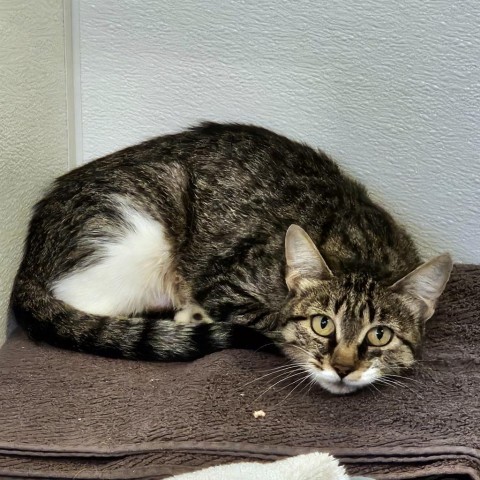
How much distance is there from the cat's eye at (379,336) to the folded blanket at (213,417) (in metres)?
0.10

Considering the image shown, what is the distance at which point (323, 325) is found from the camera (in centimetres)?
158

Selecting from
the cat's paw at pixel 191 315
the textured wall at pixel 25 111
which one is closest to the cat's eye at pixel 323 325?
the cat's paw at pixel 191 315

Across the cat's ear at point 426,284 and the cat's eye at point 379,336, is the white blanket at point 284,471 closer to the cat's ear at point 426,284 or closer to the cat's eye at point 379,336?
the cat's eye at point 379,336

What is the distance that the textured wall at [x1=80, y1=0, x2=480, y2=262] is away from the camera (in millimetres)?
1873

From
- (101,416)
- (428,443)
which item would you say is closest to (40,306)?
(101,416)

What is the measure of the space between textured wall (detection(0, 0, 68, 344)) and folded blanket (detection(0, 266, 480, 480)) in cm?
31

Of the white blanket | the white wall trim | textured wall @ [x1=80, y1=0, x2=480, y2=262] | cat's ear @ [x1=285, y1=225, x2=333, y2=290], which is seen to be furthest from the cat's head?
the white wall trim

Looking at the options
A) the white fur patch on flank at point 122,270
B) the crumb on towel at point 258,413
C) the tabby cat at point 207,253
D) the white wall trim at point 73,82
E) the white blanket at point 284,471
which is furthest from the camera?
the white wall trim at point 73,82

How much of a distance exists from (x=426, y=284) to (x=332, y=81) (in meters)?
0.66

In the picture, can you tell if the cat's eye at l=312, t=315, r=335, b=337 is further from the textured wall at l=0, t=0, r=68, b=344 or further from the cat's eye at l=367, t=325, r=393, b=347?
the textured wall at l=0, t=0, r=68, b=344

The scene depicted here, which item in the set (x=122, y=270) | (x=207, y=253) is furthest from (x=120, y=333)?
(x=207, y=253)

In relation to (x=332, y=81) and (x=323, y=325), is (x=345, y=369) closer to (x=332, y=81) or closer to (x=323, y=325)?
(x=323, y=325)

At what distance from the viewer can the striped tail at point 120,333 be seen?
1693mm

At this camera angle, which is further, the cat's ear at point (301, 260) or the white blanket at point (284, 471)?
the cat's ear at point (301, 260)
